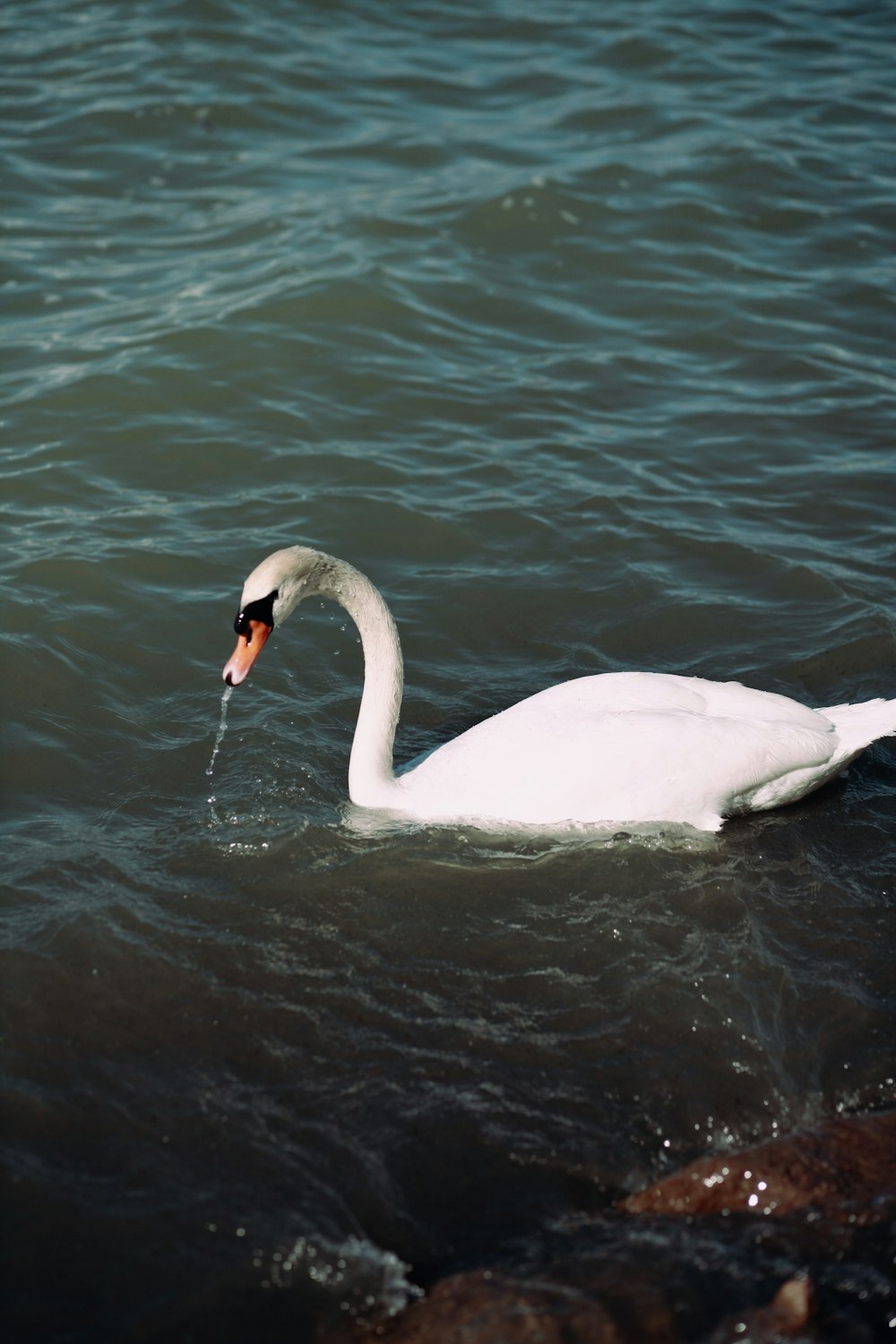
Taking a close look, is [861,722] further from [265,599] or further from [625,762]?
[265,599]

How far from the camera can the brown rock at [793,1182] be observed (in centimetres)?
396

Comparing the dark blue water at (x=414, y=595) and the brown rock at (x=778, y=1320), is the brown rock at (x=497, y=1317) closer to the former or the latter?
the dark blue water at (x=414, y=595)

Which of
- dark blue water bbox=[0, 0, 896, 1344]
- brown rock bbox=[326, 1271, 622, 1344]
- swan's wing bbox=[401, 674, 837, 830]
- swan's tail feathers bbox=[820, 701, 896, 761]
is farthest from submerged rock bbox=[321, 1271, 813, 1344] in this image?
swan's tail feathers bbox=[820, 701, 896, 761]

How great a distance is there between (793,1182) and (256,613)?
295 centimetres

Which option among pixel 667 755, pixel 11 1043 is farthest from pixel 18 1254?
pixel 667 755

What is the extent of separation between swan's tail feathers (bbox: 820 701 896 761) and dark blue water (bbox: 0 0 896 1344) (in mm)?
415

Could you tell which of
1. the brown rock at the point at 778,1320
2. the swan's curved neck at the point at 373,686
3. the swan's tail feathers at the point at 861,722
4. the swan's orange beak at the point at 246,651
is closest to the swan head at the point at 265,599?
the swan's orange beak at the point at 246,651

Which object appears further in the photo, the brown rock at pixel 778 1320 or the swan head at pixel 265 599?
the swan head at pixel 265 599

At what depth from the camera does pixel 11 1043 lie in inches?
183

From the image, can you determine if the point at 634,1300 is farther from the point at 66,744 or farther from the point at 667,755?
the point at 66,744

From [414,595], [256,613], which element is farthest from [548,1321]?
[414,595]

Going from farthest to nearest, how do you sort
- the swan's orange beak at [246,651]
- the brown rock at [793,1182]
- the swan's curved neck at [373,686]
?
the swan's curved neck at [373,686] < the swan's orange beak at [246,651] < the brown rock at [793,1182]

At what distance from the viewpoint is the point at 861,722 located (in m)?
6.04

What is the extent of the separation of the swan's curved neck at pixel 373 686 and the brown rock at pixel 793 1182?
242 centimetres
